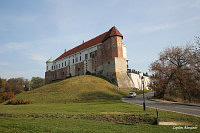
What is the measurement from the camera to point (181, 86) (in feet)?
93.2

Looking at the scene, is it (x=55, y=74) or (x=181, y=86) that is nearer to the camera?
(x=181, y=86)

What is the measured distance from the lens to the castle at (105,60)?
144 ft

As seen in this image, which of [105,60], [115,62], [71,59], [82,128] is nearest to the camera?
[82,128]

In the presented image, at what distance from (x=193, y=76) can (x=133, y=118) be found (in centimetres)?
2284

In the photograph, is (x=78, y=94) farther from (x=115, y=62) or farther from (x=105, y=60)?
(x=105, y=60)

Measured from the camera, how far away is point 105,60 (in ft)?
157

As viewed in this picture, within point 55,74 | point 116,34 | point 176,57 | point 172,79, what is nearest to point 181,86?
point 172,79

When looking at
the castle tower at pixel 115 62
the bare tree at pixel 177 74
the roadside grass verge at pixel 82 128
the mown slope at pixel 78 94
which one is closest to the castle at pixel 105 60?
the castle tower at pixel 115 62

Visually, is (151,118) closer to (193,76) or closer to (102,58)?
(193,76)

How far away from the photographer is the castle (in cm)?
4394

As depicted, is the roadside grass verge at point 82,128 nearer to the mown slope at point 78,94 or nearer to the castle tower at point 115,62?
the mown slope at point 78,94

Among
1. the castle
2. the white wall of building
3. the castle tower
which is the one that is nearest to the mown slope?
the castle tower

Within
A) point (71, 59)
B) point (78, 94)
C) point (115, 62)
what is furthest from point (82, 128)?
point (71, 59)

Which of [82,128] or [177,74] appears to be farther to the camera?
[177,74]
